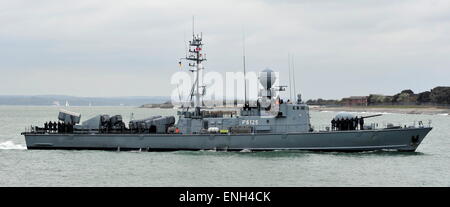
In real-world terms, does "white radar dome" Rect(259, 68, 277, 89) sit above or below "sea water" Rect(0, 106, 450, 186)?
above

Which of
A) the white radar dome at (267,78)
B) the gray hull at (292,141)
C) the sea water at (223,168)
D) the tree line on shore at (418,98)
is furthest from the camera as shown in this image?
the tree line on shore at (418,98)

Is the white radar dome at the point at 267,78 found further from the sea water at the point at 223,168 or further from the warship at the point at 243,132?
the sea water at the point at 223,168

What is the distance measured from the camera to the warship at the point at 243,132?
117ft

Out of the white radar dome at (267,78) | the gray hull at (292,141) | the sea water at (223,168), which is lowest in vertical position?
the sea water at (223,168)

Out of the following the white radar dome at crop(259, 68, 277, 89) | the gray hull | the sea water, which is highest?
the white radar dome at crop(259, 68, 277, 89)

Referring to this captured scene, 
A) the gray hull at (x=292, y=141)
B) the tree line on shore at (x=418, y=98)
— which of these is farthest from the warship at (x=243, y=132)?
the tree line on shore at (x=418, y=98)

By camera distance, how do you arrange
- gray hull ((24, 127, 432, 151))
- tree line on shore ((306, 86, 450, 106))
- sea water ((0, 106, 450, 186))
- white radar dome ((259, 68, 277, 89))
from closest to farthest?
sea water ((0, 106, 450, 186)), gray hull ((24, 127, 432, 151)), white radar dome ((259, 68, 277, 89)), tree line on shore ((306, 86, 450, 106))

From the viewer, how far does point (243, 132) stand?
1427 inches

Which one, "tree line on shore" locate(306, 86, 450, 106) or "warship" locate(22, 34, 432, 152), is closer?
"warship" locate(22, 34, 432, 152)

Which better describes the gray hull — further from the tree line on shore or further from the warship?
the tree line on shore

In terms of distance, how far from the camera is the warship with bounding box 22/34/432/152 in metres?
35.6

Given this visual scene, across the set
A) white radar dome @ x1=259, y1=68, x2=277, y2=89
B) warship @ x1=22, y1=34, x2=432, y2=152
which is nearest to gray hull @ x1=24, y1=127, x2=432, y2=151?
warship @ x1=22, y1=34, x2=432, y2=152

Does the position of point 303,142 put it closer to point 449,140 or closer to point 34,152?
point 34,152
